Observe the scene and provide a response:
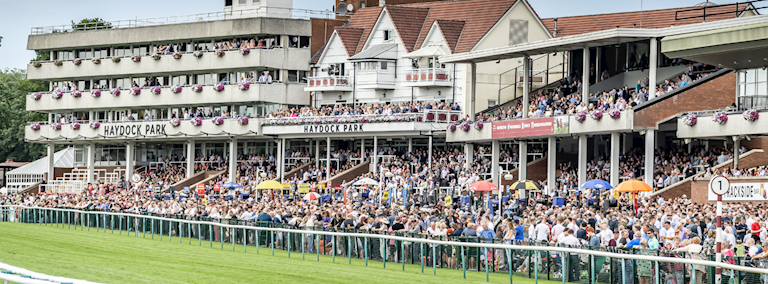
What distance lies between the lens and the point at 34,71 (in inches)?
2953

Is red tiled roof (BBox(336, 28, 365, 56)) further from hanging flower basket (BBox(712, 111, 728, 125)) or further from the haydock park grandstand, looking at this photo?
hanging flower basket (BBox(712, 111, 728, 125))

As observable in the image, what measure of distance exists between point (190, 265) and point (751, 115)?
2075 cm

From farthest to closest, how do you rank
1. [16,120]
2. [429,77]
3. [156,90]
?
1. [16,120]
2. [156,90]
3. [429,77]

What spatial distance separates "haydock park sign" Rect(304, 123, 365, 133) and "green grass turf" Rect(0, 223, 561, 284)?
2632cm

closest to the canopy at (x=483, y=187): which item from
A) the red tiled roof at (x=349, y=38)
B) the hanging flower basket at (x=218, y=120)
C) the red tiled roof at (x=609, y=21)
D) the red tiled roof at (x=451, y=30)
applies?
the red tiled roof at (x=451, y=30)

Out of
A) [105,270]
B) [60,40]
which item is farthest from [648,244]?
[60,40]

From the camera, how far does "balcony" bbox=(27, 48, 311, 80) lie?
64.7 meters

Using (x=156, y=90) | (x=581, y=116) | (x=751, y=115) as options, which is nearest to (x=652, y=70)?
(x=581, y=116)

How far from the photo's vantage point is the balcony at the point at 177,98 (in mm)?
64625

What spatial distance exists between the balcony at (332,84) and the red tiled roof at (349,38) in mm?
1650

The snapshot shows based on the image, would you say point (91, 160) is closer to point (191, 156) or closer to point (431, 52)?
point (191, 156)

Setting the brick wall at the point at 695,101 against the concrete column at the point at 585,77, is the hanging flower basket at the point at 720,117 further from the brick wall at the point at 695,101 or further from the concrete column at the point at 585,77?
the concrete column at the point at 585,77

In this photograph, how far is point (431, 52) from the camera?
2229 inches

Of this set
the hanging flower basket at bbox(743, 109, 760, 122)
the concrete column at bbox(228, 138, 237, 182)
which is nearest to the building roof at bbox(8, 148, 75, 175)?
the concrete column at bbox(228, 138, 237, 182)
